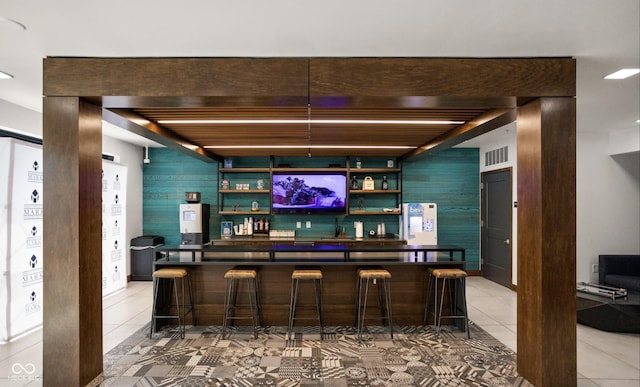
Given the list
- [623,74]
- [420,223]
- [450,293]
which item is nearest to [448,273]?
[450,293]

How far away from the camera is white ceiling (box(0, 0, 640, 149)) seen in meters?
2.15

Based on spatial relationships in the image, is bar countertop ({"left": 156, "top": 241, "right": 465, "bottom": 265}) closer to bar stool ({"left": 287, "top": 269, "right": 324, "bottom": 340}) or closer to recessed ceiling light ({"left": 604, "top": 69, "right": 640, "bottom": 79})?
bar stool ({"left": 287, "top": 269, "right": 324, "bottom": 340})

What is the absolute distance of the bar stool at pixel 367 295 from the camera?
13.1 feet

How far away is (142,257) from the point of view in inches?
271

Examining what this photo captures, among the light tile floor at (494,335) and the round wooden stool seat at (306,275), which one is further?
the round wooden stool seat at (306,275)

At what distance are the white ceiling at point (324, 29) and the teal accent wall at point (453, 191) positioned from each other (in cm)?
430

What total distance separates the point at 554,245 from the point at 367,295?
2.22 m

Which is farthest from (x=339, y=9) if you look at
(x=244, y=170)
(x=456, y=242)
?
(x=456, y=242)

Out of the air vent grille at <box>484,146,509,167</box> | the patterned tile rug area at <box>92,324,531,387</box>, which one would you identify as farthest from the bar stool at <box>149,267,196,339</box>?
the air vent grille at <box>484,146,509,167</box>

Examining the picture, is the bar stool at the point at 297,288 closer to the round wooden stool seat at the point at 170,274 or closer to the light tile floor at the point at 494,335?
the round wooden stool seat at the point at 170,274

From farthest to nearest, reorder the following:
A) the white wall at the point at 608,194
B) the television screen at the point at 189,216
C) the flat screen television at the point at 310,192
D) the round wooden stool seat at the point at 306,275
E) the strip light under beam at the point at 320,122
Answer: the flat screen television at the point at 310,192
the television screen at the point at 189,216
the white wall at the point at 608,194
the strip light under beam at the point at 320,122
the round wooden stool seat at the point at 306,275

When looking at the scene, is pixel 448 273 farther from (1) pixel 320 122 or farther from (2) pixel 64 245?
(2) pixel 64 245

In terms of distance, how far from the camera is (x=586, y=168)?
5.84 metres

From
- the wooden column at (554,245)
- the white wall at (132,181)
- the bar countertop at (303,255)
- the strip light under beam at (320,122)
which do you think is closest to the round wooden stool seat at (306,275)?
the bar countertop at (303,255)
